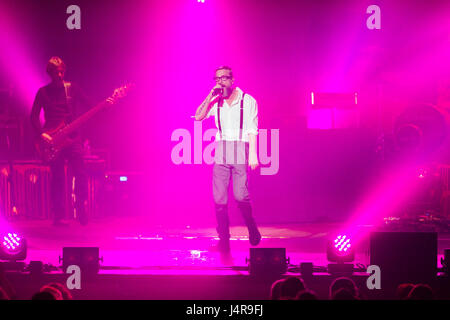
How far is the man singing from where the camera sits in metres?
7.55

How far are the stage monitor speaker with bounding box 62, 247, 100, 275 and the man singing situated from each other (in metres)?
2.71

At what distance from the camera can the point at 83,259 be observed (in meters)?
5.09

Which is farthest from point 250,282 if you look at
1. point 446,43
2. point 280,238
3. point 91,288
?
point 446,43

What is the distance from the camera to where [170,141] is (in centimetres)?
1031

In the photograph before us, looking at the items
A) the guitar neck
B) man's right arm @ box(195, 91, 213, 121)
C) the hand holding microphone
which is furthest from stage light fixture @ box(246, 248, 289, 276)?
the guitar neck

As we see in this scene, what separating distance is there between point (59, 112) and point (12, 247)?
2.60 metres

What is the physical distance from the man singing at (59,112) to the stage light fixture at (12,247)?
2.30 metres

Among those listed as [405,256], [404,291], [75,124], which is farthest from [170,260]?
[75,124]

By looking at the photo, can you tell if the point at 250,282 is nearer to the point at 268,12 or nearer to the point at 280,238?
the point at 280,238

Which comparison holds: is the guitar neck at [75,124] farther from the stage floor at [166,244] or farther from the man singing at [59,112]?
the stage floor at [166,244]

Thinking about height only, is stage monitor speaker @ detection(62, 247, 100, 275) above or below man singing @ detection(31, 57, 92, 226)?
below

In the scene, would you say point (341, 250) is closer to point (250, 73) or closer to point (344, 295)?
point (344, 295)

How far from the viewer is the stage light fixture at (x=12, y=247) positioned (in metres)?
5.39

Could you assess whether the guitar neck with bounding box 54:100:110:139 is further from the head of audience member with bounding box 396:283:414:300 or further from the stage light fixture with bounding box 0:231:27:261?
the head of audience member with bounding box 396:283:414:300
